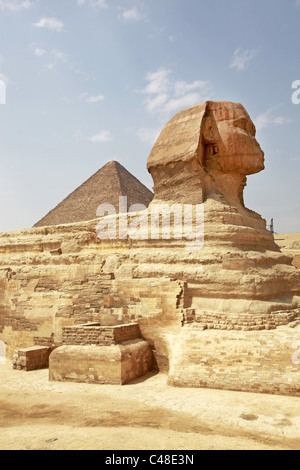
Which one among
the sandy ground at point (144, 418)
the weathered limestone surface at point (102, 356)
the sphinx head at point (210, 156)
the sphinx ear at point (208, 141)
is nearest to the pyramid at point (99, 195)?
the sphinx head at point (210, 156)

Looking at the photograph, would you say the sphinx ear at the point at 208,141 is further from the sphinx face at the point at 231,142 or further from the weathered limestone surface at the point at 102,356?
the weathered limestone surface at the point at 102,356

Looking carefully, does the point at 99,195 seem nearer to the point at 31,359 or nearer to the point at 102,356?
the point at 31,359

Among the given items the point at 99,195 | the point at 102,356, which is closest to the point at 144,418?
the point at 102,356

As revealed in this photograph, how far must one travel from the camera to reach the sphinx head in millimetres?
8594

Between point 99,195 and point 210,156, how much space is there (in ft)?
26.2

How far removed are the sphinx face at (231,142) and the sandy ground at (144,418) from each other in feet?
15.4

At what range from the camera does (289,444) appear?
4.38 meters

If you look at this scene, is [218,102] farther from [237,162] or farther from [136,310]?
[136,310]

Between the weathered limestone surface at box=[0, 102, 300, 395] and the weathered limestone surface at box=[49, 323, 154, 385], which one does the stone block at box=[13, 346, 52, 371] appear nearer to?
the weathered limestone surface at box=[0, 102, 300, 395]

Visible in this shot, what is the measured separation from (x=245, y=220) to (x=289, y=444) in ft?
15.7

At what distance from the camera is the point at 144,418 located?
211 inches

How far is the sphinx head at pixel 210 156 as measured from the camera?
859 cm

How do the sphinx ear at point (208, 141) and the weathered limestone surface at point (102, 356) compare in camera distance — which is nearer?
the weathered limestone surface at point (102, 356)

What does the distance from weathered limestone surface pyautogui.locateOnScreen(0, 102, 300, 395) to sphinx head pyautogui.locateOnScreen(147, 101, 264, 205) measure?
0.08 ft
